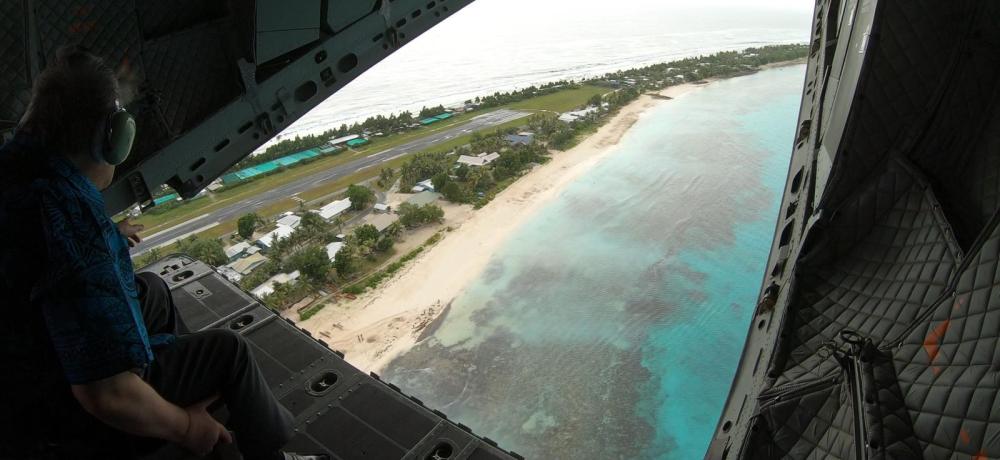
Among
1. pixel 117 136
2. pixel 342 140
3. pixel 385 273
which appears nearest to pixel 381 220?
pixel 385 273

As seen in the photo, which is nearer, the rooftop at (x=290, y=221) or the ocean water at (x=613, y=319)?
the ocean water at (x=613, y=319)

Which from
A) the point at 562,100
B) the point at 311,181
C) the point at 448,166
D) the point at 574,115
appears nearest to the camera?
the point at 311,181

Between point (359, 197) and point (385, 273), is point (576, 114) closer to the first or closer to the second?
point (359, 197)

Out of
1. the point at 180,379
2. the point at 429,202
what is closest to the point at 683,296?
the point at 429,202

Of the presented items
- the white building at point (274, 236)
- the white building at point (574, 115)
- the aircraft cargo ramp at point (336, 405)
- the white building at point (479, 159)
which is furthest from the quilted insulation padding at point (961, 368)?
the white building at point (574, 115)

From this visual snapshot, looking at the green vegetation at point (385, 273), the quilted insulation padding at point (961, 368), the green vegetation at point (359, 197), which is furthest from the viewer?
the green vegetation at point (359, 197)

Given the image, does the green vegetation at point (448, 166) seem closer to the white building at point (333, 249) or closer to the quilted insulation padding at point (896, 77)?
the white building at point (333, 249)
